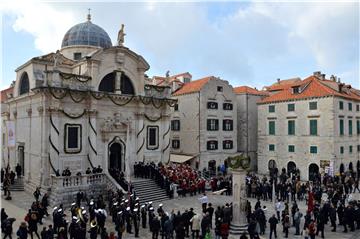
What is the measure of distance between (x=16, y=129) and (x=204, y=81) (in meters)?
21.2

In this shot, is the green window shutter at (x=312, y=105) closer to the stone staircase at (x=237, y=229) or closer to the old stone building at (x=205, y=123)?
the old stone building at (x=205, y=123)

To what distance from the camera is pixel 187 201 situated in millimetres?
24203

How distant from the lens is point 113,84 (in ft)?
91.0

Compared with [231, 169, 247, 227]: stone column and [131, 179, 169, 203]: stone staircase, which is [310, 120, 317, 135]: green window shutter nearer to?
[131, 179, 169, 203]: stone staircase

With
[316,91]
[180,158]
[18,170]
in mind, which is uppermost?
[316,91]

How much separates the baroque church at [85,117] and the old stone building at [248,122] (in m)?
16.6

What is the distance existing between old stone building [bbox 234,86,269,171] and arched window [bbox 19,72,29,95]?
2737 cm

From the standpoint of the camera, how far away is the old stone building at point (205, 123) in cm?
3850

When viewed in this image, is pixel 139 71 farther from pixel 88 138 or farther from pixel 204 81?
pixel 204 81

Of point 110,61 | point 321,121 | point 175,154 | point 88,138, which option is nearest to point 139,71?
point 110,61

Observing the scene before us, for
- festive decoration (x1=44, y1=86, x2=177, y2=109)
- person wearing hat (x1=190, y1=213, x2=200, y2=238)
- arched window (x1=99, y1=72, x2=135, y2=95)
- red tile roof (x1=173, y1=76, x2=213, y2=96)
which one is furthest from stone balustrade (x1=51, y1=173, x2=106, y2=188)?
red tile roof (x1=173, y1=76, x2=213, y2=96)

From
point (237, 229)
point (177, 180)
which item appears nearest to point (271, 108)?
point (177, 180)

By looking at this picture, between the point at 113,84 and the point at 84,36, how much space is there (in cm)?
843

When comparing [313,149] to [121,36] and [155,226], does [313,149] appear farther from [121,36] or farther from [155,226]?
[155,226]
